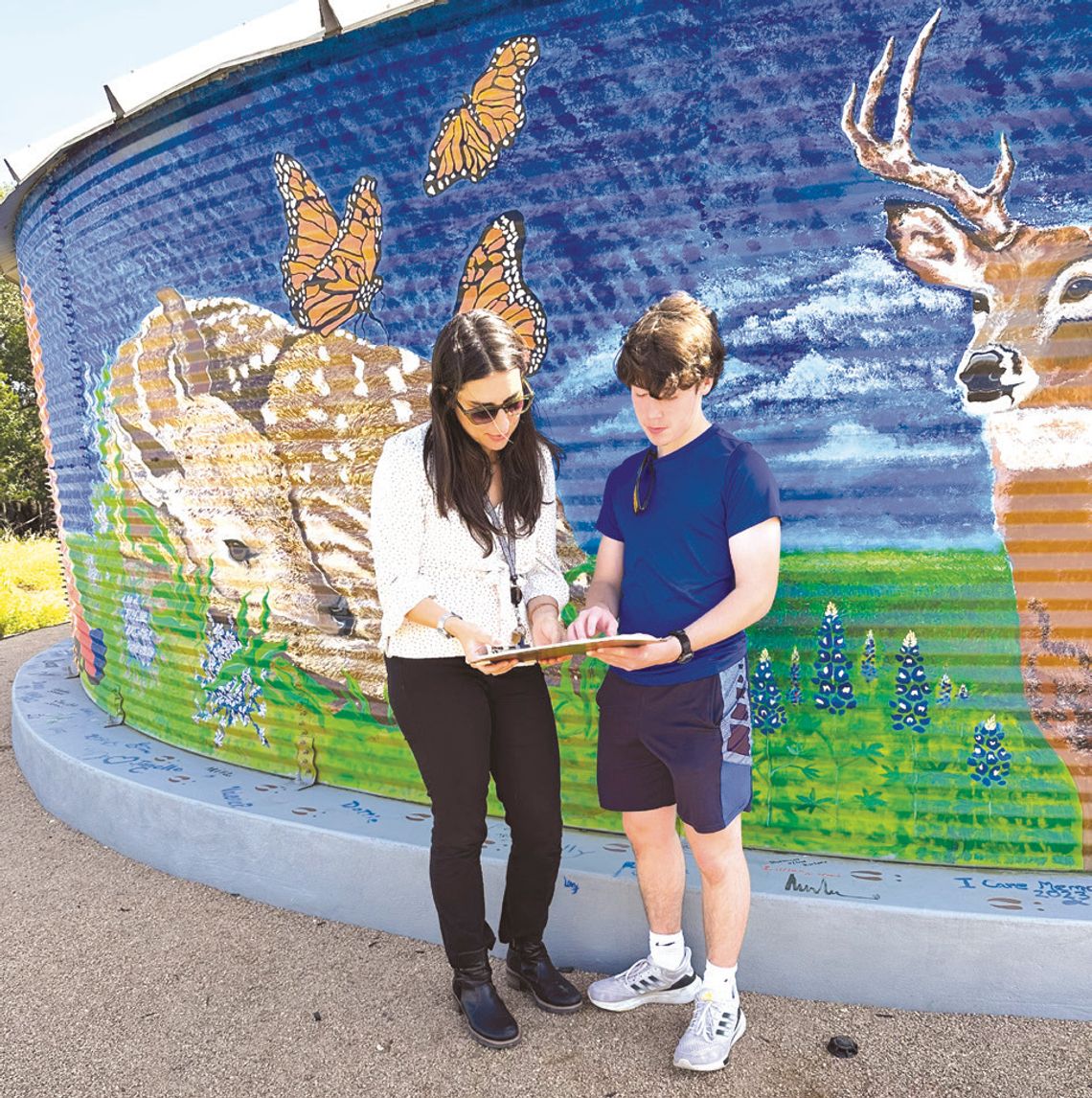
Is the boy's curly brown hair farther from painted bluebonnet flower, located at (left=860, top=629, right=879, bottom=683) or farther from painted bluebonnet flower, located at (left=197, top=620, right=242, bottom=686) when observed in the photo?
painted bluebonnet flower, located at (left=197, top=620, right=242, bottom=686)

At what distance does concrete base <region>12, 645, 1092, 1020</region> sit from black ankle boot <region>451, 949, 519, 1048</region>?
48 centimetres

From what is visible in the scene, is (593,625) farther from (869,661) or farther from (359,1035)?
(359,1035)

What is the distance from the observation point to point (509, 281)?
3.77 meters

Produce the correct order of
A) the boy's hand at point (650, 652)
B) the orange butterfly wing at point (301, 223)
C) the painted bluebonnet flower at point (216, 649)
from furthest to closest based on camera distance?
the painted bluebonnet flower at point (216, 649)
the orange butterfly wing at point (301, 223)
the boy's hand at point (650, 652)

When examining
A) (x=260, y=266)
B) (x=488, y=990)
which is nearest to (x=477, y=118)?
(x=260, y=266)

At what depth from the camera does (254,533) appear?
459cm

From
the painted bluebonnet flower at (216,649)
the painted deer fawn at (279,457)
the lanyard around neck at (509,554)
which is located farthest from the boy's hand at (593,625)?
the painted bluebonnet flower at (216,649)

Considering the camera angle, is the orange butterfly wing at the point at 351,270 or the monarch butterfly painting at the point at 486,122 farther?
the orange butterfly wing at the point at 351,270

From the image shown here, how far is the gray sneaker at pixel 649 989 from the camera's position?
3045 mm

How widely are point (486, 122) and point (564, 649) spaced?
2.33 metres

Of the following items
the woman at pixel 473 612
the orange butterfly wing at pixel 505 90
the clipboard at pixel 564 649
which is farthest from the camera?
the orange butterfly wing at pixel 505 90

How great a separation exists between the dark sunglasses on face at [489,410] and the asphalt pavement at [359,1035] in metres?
1.91

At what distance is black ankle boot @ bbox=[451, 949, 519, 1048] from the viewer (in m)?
2.92

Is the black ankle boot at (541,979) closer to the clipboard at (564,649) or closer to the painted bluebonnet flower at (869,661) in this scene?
the clipboard at (564,649)
